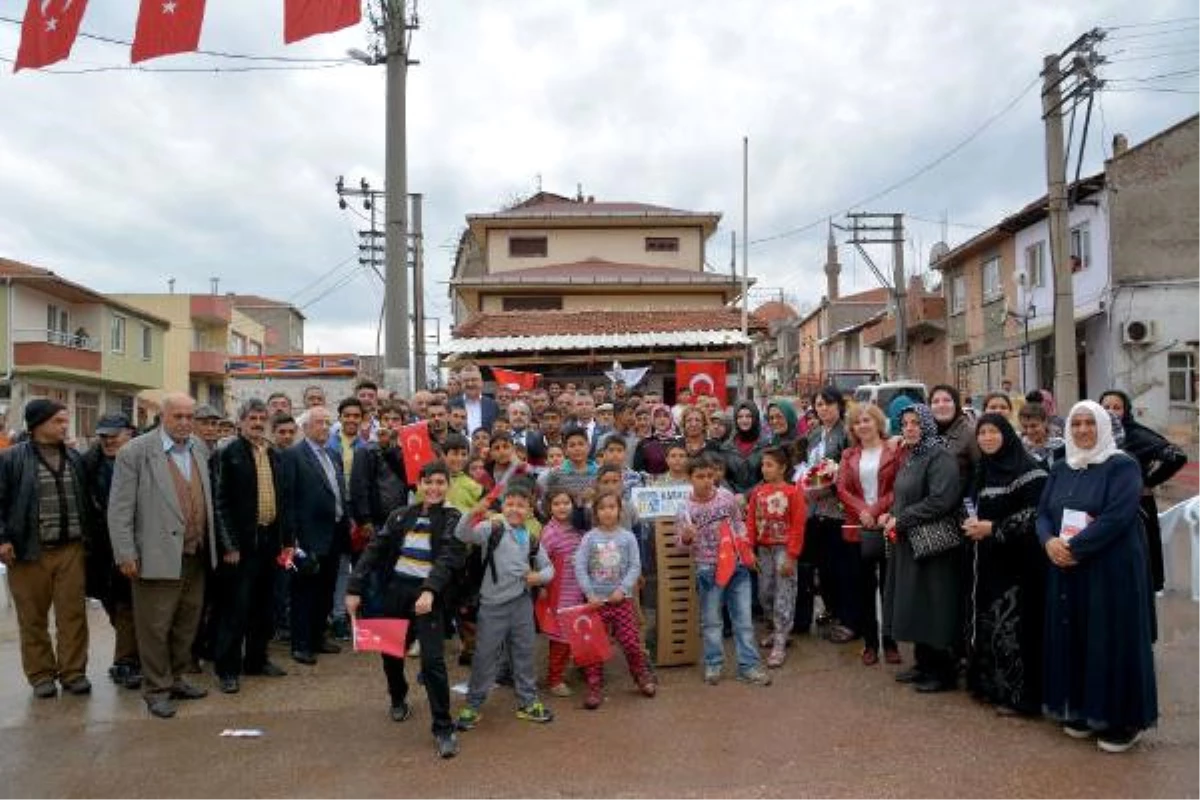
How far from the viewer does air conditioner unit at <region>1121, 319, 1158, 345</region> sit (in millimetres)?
21828

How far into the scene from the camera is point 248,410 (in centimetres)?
627

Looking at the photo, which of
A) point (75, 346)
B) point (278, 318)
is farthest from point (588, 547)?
point (278, 318)

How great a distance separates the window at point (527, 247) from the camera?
104 ft

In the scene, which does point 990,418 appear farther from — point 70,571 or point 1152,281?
point 1152,281

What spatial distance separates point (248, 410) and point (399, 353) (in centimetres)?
597

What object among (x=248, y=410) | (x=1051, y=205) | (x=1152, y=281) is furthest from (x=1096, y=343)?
(x=248, y=410)

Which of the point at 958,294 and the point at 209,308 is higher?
the point at 209,308

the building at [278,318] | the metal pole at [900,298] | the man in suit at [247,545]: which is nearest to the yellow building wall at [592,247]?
the metal pole at [900,298]

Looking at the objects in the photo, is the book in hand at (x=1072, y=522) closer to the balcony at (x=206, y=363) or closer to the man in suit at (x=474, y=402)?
the man in suit at (x=474, y=402)

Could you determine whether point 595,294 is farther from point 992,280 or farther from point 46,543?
point 46,543

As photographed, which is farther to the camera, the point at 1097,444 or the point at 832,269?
the point at 832,269

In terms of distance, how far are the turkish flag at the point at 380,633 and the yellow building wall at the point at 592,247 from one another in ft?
89.4

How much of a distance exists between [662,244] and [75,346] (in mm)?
23618

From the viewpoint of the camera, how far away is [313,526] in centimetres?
654
